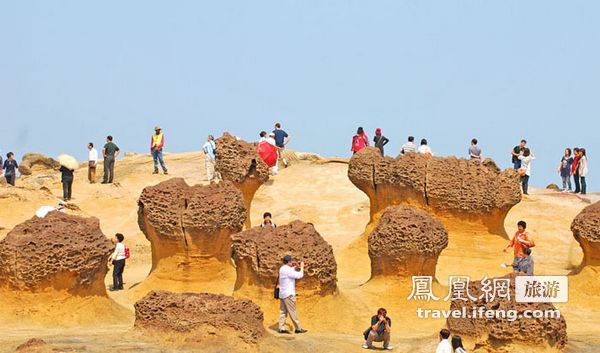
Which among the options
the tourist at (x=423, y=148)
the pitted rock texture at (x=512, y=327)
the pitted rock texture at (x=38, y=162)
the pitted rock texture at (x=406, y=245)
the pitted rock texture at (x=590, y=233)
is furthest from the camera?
the pitted rock texture at (x=38, y=162)

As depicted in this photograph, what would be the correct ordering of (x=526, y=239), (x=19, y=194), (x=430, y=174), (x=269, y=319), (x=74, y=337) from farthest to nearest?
(x=19, y=194) → (x=430, y=174) → (x=526, y=239) → (x=269, y=319) → (x=74, y=337)

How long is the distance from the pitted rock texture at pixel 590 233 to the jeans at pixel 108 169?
436 inches

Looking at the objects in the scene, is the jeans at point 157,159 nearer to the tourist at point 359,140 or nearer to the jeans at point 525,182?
the tourist at point 359,140

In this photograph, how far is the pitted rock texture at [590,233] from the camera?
54.3 feet

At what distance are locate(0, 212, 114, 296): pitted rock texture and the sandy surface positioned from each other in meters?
0.22

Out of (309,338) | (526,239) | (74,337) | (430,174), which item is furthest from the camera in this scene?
(430,174)

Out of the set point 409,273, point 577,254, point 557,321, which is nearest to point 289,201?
point 577,254

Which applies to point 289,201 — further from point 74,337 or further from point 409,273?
point 74,337

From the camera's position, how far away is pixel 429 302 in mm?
15031

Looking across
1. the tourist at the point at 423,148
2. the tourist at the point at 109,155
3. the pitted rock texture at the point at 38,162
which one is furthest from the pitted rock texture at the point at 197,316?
the pitted rock texture at the point at 38,162

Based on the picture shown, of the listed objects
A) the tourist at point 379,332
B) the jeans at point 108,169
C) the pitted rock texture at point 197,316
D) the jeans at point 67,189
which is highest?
the jeans at point 108,169

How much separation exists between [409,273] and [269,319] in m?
2.84

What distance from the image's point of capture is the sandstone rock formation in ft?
61.1

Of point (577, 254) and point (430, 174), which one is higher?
point (430, 174)
